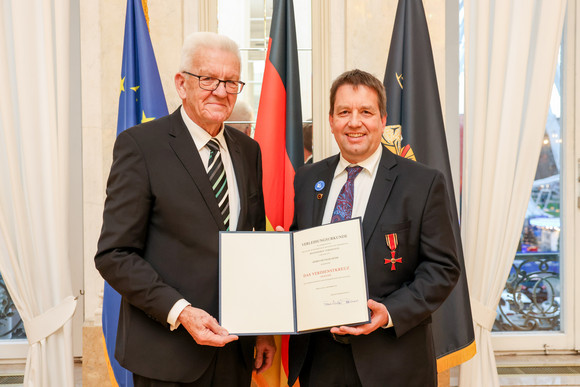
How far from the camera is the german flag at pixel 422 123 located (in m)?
3.02

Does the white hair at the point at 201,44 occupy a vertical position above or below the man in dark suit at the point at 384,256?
above

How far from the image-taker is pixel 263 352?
2.14m

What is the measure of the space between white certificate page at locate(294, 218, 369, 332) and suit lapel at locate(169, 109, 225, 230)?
13.2 inches

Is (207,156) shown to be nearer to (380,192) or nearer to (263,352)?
(380,192)

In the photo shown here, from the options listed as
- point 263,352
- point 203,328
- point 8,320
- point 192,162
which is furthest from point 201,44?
point 8,320

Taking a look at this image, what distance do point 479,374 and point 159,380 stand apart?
2.28 metres

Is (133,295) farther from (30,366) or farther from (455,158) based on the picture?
(455,158)

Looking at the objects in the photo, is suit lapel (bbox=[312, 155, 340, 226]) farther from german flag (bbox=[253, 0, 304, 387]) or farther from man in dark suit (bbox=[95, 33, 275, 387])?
german flag (bbox=[253, 0, 304, 387])

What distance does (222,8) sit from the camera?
3.46 m

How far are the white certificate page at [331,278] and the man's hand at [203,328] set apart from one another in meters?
0.28

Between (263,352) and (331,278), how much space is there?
57cm

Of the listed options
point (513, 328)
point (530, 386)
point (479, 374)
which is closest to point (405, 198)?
point (479, 374)

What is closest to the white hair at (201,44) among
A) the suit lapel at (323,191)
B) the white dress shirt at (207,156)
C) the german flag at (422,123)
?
the white dress shirt at (207,156)

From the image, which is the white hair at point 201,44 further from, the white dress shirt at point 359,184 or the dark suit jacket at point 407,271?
the dark suit jacket at point 407,271
